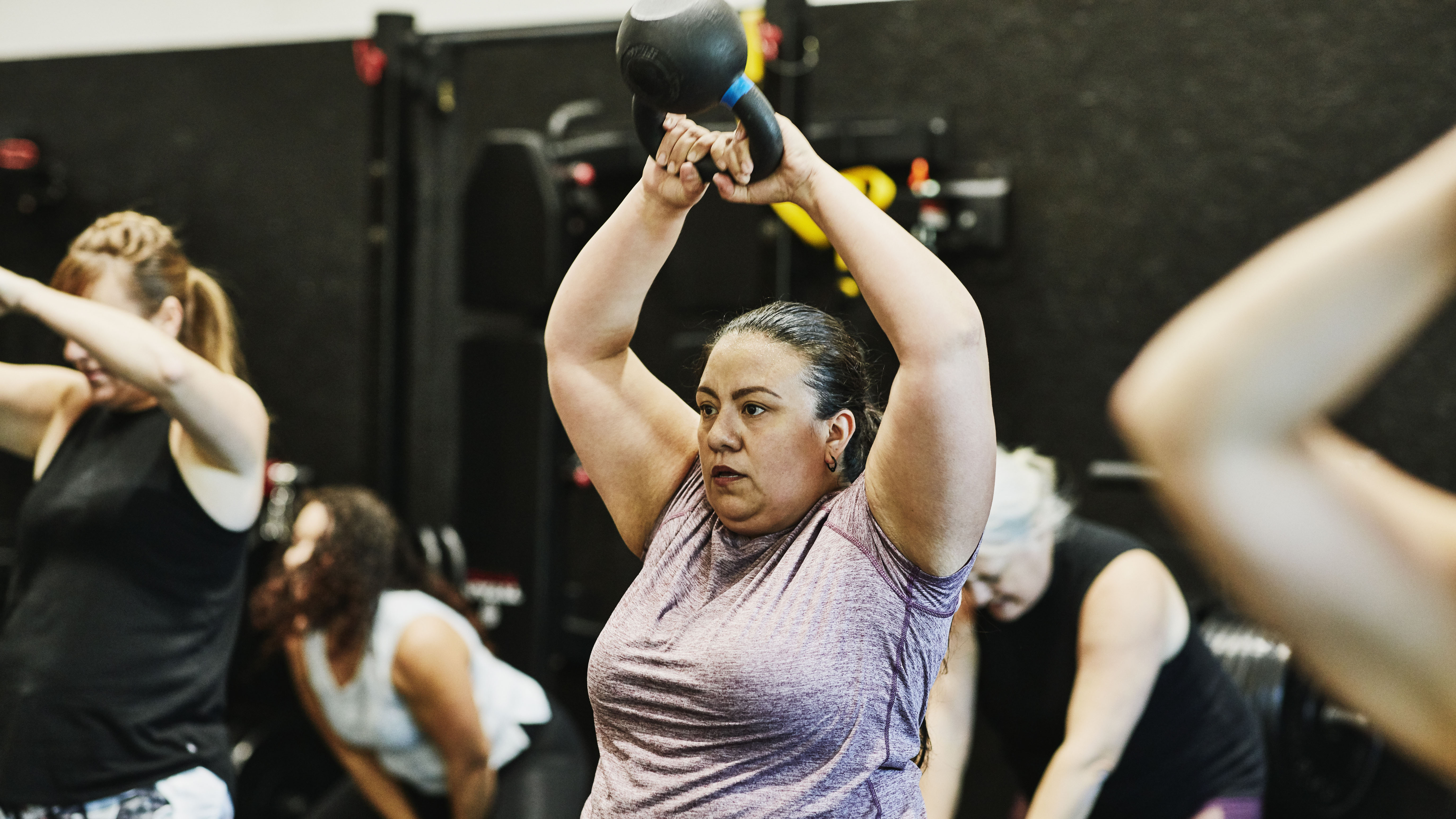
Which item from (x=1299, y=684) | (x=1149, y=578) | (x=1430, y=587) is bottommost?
(x=1299, y=684)

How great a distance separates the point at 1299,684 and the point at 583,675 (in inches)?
76.6

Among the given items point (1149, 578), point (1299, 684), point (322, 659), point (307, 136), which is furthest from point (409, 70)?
point (1299, 684)

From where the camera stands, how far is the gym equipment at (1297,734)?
2.77 metres

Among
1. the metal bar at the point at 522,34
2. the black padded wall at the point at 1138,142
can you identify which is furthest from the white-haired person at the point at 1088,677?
the metal bar at the point at 522,34

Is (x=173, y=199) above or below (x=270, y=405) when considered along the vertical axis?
above

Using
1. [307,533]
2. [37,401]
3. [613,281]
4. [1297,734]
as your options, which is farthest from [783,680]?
[1297,734]

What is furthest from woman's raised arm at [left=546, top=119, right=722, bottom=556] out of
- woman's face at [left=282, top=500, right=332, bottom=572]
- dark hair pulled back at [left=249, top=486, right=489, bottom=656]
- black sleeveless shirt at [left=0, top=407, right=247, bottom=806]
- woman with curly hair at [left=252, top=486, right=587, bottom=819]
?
woman's face at [left=282, top=500, right=332, bottom=572]

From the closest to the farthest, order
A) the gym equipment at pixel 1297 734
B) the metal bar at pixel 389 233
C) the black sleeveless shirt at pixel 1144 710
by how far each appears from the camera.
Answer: the black sleeveless shirt at pixel 1144 710
the gym equipment at pixel 1297 734
the metal bar at pixel 389 233

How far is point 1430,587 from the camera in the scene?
464 mm

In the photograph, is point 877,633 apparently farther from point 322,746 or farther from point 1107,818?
point 322,746

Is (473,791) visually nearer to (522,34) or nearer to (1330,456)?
(522,34)

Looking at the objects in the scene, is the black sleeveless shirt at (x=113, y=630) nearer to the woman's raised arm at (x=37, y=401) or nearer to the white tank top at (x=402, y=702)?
the woman's raised arm at (x=37, y=401)

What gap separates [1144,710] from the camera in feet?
6.47

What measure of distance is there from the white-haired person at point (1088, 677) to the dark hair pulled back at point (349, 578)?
3.88 ft
